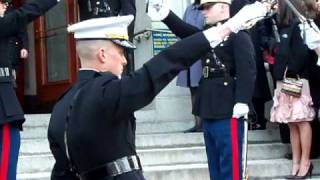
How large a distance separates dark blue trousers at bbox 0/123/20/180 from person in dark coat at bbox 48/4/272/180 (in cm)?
197

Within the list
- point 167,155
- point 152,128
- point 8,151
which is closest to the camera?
point 8,151

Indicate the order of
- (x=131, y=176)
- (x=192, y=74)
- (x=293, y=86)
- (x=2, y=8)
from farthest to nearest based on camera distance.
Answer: (x=192, y=74) → (x=293, y=86) → (x=2, y=8) → (x=131, y=176)

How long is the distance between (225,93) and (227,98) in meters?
0.04

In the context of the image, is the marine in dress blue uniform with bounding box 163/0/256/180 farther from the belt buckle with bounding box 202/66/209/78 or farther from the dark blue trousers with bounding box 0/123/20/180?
the dark blue trousers with bounding box 0/123/20/180

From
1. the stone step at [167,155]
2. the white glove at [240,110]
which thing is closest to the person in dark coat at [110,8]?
the stone step at [167,155]

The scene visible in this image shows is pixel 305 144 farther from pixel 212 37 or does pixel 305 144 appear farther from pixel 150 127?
pixel 212 37

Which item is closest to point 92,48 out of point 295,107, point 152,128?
point 295,107

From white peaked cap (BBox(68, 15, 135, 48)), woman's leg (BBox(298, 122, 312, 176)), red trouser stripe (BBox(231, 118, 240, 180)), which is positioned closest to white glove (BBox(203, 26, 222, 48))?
white peaked cap (BBox(68, 15, 135, 48))

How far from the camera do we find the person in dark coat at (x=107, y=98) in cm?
267

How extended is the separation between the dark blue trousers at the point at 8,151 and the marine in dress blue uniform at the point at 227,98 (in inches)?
53.1

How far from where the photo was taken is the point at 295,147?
6.69 m

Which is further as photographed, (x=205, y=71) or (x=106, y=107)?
(x=205, y=71)

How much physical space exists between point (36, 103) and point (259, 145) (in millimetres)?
3245

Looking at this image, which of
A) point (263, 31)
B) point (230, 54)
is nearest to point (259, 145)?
point (263, 31)
